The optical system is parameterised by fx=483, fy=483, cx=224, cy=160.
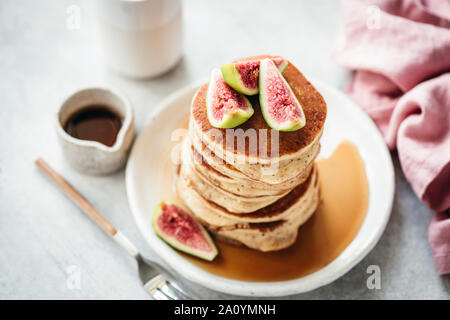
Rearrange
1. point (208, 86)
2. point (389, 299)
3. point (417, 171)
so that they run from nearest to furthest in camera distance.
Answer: point (208, 86)
point (389, 299)
point (417, 171)

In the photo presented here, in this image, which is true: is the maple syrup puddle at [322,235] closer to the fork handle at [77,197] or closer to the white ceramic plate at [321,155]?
the white ceramic plate at [321,155]

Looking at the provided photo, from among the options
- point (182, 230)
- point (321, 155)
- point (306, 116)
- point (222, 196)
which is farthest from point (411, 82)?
point (182, 230)

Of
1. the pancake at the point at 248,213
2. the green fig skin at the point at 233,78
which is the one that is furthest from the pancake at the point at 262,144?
the pancake at the point at 248,213

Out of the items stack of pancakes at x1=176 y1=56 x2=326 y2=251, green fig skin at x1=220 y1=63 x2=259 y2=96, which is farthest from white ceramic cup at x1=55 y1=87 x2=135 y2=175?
green fig skin at x1=220 y1=63 x2=259 y2=96

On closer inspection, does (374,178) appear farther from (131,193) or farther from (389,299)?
(131,193)

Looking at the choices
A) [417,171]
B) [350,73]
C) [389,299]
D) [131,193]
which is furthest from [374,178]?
[131,193]

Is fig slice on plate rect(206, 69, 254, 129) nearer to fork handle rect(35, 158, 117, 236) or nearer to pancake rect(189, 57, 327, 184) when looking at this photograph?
pancake rect(189, 57, 327, 184)

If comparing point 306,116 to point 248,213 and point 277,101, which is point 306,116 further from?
point 248,213
